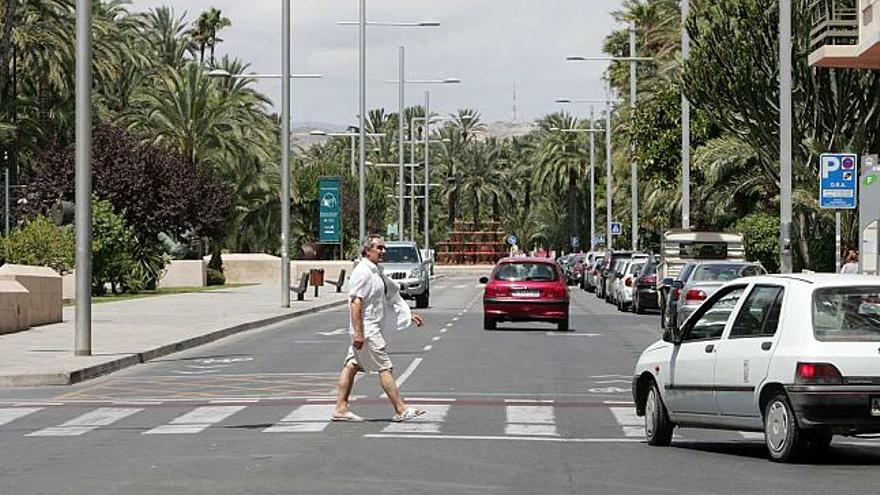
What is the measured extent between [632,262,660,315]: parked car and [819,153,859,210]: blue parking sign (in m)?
19.8

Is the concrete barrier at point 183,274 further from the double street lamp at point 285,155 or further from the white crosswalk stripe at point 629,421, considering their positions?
the white crosswalk stripe at point 629,421

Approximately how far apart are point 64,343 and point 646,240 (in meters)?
61.6

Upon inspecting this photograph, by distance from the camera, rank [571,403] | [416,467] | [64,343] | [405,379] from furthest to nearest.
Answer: [64,343] → [405,379] → [571,403] → [416,467]

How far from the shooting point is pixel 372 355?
1816 centimetres

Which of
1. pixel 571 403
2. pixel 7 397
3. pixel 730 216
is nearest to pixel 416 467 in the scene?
pixel 571 403

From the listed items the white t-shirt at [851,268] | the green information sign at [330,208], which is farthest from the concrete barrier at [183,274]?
the white t-shirt at [851,268]

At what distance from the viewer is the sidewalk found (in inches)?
995

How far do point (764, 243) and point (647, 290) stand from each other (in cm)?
1063

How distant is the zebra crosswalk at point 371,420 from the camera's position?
55.9 ft

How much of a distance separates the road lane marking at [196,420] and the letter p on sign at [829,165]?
1374 cm

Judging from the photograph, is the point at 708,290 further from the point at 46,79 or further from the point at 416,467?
the point at 46,79

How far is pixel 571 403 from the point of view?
2069 centimetres

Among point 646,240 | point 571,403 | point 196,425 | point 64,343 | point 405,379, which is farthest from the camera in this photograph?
point 646,240

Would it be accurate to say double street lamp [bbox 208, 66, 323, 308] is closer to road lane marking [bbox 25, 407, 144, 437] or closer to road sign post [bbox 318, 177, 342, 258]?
road sign post [bbox 318, 177, 342, 258]
